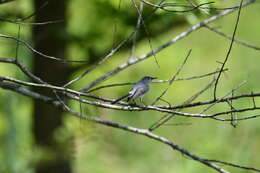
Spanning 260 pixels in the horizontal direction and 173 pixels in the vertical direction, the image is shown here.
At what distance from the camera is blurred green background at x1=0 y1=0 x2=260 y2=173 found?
647cm

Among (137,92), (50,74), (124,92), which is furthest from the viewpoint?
(124,92)

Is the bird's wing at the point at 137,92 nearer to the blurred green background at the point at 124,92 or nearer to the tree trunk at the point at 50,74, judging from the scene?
the blurred green background at the point at 124,92

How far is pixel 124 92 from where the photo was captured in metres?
7.39

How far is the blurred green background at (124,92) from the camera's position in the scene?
21.2 feet

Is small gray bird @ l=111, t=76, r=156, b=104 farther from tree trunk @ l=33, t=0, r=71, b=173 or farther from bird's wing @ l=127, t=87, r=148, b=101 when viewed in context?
tree trunk @ l=33, t=0, r=71, b=173

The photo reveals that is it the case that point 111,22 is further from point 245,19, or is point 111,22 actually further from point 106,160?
point 245,19

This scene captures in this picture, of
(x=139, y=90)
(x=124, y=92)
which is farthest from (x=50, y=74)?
(x=139, y=90)

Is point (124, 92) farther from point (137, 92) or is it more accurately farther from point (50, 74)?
point (137, 92)

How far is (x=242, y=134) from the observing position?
9.66m

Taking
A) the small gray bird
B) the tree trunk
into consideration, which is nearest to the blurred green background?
the tree trunk

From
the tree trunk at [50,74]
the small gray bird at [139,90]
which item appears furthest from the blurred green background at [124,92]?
the small gray bird at [139,90]

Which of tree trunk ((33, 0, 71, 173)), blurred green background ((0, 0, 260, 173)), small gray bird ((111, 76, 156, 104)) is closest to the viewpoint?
small gray bird ((111, 76, 156, 104))

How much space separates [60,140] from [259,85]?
11.5 feet

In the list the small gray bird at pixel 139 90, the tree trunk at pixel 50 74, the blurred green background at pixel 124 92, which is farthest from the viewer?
the tree trunk at pixel 50 74
